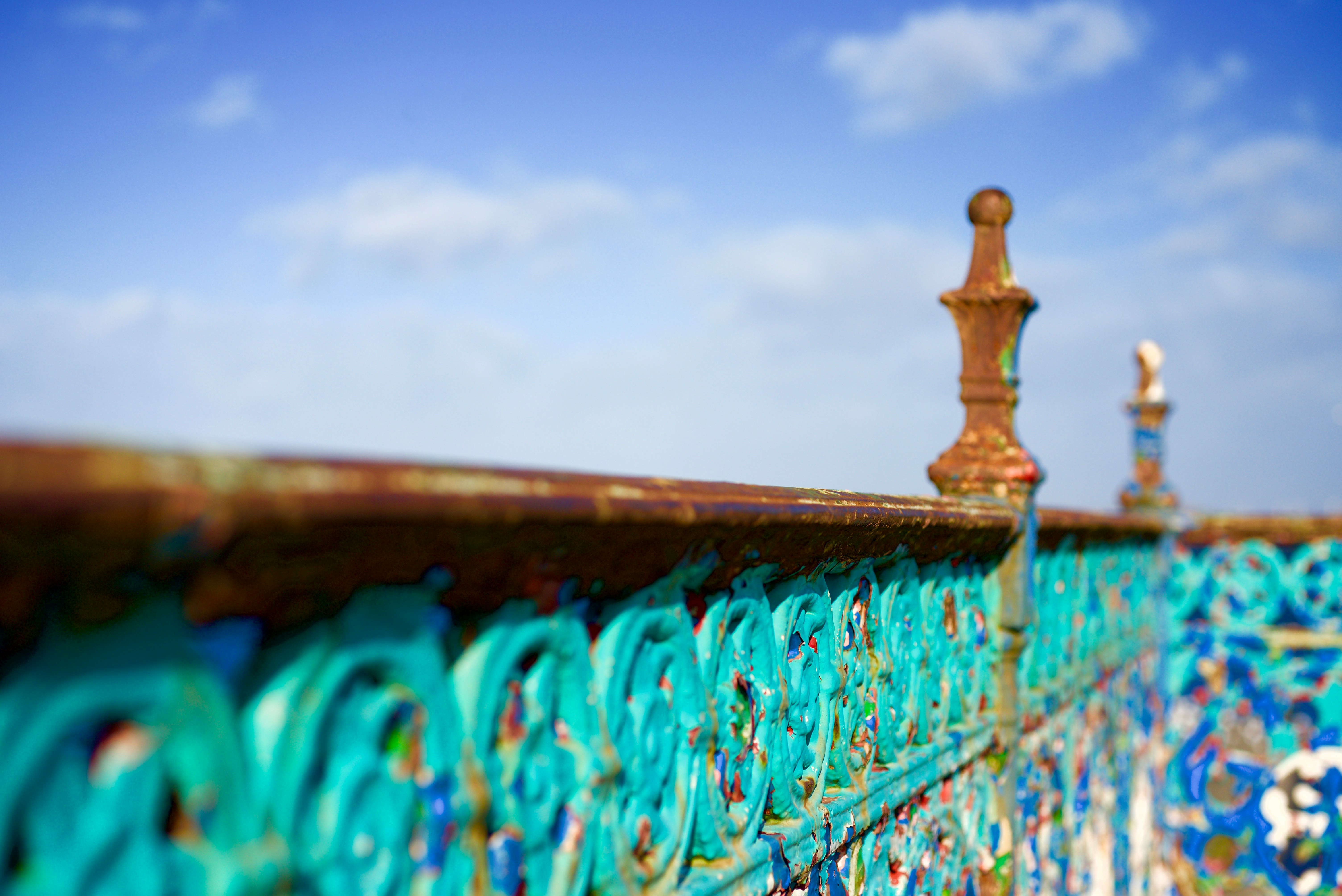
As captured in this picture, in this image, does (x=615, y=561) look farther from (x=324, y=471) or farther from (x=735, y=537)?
(x=324, y=471)

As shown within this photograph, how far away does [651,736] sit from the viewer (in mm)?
1502

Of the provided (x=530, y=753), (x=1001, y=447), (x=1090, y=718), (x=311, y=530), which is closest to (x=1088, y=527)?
(x=1090, y=718)

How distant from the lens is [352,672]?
1011mm

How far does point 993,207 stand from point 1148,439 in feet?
14.5

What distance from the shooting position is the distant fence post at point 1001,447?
328 cm

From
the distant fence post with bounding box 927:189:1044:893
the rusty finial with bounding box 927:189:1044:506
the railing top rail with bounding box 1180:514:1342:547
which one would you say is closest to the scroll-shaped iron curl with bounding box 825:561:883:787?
the distant fence post with bounding box 927:189:1044:893

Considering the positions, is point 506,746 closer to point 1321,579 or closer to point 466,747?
point 466,747

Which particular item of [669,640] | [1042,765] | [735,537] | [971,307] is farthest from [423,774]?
[1042,765]

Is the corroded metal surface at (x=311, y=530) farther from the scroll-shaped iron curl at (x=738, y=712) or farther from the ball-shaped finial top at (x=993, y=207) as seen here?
the ball-shaped finial top at (x=993, y=207)

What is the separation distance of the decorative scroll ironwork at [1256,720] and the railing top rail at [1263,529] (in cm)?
4

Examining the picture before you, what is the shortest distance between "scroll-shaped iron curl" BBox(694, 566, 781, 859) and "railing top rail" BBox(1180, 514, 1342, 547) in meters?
5.26

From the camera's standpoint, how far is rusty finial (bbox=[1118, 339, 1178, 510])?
22.4 feet

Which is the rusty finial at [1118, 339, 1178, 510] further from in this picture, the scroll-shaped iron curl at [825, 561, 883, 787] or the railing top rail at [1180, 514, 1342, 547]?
the scroll-shaped iron curl at [825, 561, 883, 787]

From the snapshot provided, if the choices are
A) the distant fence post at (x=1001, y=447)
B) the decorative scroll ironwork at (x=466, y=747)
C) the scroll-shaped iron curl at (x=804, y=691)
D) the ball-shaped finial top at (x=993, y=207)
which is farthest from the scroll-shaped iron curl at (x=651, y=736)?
the ball-shaped finial top at (x=993, y=207)
